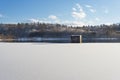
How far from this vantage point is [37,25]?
23000 mm

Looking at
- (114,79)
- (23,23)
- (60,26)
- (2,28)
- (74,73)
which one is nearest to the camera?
(114,79)

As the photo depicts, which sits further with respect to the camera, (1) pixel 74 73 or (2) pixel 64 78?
(1) pixel 74 73

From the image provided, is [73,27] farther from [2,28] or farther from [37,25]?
[2,28]

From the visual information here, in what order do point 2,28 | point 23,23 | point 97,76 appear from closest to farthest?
point 97,76
point 2,28
point 23,23

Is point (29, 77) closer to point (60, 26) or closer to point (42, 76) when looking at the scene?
point (42, 76)

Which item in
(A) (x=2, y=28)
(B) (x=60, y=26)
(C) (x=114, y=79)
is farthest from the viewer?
(B) (x=60, y=26)

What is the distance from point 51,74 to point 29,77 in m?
0.25

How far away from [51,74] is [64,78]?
0.73 ft

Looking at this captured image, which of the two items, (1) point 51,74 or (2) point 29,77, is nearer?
(2) point 29,77

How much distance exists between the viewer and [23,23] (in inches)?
942

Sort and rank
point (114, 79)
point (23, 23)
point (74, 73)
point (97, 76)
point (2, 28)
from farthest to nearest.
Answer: point (23, 23)
point (2, 28)
point (74, 73)
point (97, 76)
point (114, 79)

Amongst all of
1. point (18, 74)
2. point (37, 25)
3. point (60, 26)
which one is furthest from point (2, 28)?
point (18, 74)

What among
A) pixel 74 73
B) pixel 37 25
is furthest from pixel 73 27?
pixel 74 73

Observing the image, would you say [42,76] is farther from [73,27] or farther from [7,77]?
[73,27]
